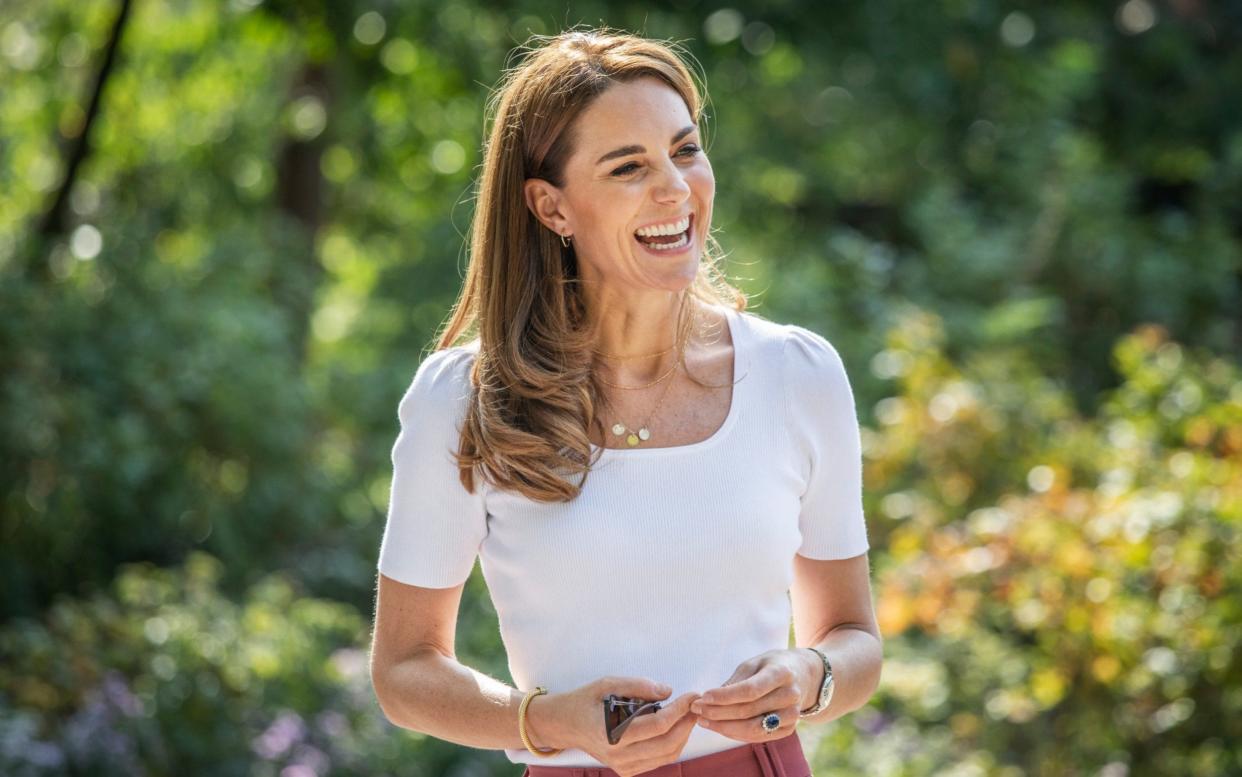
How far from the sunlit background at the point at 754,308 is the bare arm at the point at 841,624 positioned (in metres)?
1.40

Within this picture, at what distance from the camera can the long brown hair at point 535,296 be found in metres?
2.01

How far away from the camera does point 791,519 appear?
81.4 inches

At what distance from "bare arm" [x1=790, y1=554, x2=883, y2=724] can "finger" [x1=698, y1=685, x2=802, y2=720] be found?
0.57 feet

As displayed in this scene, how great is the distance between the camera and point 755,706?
183 centimetres

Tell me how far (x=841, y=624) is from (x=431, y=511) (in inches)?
23.7

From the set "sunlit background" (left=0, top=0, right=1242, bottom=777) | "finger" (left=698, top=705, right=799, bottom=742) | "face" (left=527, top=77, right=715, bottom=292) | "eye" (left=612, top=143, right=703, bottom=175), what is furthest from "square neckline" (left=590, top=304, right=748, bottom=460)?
"sunlit background" (left=0, top=0, right=1242, bottom=777)

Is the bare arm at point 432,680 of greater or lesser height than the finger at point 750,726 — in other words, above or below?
above

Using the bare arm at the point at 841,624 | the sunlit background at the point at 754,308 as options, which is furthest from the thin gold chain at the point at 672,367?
the sunlit background at the point at 754,308

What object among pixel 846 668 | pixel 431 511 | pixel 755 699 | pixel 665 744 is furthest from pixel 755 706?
pixel 431 511

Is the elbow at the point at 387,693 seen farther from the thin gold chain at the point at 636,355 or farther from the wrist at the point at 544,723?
the thin gold chain at the point at 636,355

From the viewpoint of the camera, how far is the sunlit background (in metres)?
4.38

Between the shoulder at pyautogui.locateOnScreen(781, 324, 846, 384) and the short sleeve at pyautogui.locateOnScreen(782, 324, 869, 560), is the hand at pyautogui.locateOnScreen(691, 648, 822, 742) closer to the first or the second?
the short sleeve at pyautogui.locateOnScreen(782, 324, 869, 560)

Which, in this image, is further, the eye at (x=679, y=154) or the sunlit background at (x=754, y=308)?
the sunlit background at (x=754, y=308)

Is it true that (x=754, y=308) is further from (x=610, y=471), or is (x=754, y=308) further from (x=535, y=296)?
(x=610, y=471)
